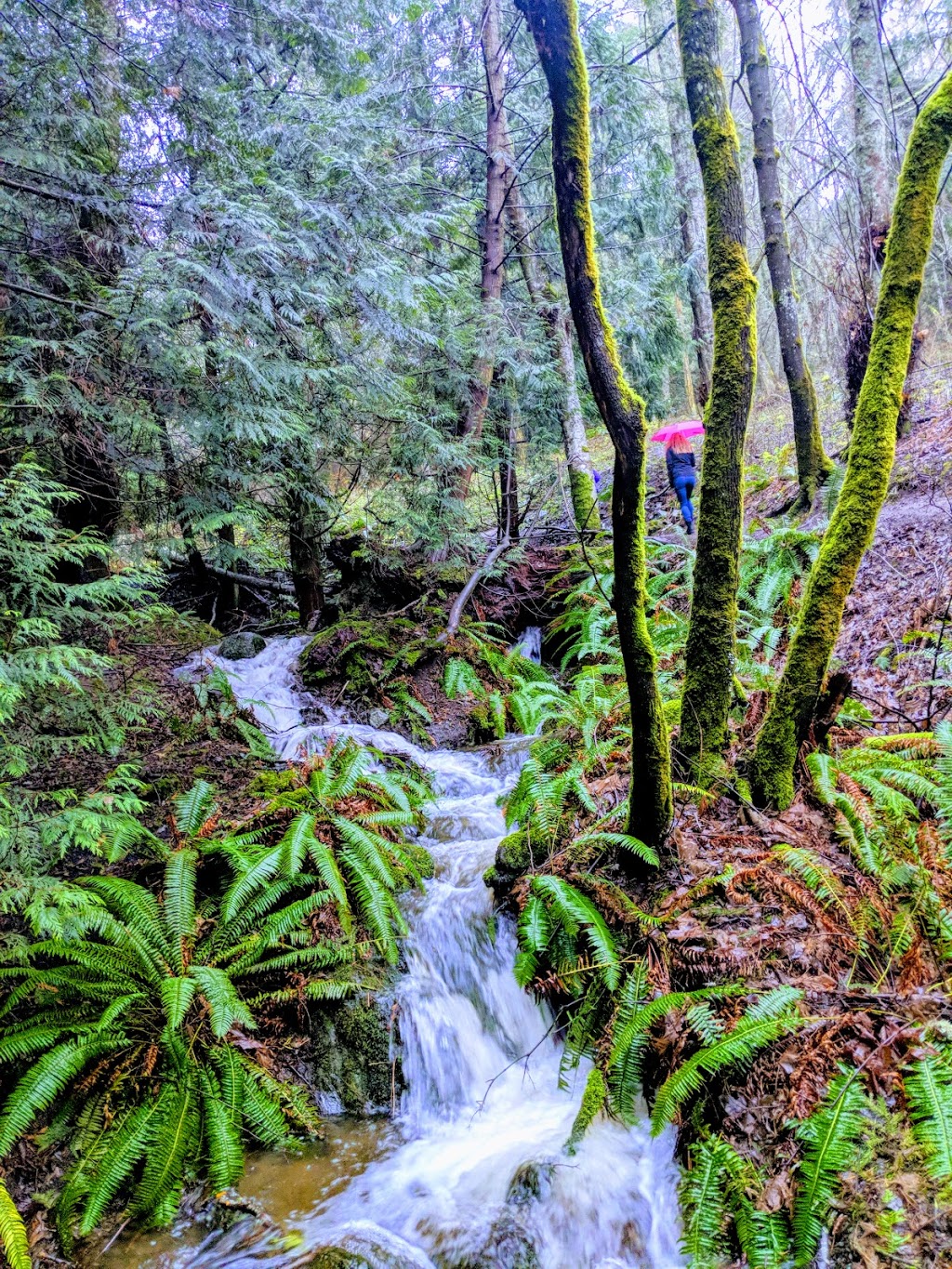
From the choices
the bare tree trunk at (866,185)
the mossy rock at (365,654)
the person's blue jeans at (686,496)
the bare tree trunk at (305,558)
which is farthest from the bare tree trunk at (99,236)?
the bare tree trunk at (866,185)

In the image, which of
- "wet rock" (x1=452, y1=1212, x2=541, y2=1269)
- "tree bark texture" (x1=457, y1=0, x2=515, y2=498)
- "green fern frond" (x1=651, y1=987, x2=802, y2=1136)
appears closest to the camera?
"green fern frond" (x1=651, y1=987, x2=802, y2=1136)

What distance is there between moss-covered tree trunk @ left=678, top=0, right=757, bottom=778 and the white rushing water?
1.90 metres

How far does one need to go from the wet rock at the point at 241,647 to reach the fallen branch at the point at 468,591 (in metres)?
2.42

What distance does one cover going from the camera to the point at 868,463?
12.1ft

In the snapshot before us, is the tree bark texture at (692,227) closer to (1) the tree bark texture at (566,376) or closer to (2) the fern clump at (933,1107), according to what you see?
(1) the tree bark texture at (566,376)

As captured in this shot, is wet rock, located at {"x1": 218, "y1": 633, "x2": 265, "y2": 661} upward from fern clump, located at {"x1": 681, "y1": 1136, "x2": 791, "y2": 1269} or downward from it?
upward

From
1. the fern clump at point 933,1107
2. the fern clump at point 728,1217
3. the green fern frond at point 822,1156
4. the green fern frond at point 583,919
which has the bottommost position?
the fern clump at point 728,1217

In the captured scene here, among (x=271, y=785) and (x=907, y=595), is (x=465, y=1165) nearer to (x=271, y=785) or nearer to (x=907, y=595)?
(x=271, y=785)

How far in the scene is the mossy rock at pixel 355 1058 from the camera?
376cm

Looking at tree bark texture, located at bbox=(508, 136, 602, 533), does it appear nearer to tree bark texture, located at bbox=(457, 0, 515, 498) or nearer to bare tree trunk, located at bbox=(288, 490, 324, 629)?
tree bark texture, located at bbox=(457, 0, 515, 498)

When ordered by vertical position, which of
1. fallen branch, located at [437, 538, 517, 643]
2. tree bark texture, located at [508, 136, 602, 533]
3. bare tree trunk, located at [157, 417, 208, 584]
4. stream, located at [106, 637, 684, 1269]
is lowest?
stream, located at [106, 637, 684, 1269]

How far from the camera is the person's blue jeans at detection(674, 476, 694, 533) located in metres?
9.85

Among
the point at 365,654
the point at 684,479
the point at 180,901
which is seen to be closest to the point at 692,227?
the point at 684,479

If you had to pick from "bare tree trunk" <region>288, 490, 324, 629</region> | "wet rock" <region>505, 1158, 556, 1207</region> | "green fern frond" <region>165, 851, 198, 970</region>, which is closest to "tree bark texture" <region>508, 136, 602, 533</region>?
"bare tree trunk" <region>288, 490, 324, 629</region>
